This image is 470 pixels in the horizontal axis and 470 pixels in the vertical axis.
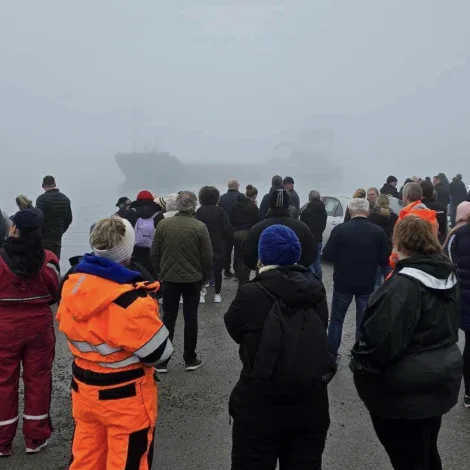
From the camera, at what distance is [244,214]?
7.69 m

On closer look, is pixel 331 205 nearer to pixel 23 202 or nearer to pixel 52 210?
pixel 52 210

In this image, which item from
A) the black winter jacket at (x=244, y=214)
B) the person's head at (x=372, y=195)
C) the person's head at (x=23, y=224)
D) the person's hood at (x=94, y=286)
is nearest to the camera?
the person's hood at (x=94, y=286)

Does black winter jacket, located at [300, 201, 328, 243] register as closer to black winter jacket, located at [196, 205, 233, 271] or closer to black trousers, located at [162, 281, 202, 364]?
black winter jacket, located at [196, 205, 233, 271]

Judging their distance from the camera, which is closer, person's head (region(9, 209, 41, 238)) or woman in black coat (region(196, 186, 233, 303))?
person's head (region(9, 209, 41, 238))

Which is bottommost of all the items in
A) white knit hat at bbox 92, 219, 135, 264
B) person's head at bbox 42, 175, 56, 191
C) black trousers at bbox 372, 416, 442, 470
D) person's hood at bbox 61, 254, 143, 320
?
black trousers at bbox 372, 416, 442, 470

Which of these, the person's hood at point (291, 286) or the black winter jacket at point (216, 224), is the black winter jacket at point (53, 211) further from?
the person's hood at point (291, 286)

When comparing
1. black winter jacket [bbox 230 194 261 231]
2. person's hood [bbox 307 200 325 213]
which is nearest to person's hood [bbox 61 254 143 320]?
black winter jacket [bbox 230 194 261 231]

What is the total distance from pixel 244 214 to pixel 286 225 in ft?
9.90

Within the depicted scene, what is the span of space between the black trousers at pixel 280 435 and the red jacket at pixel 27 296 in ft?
5.64

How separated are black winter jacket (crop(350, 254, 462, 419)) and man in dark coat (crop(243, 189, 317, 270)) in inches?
84.3

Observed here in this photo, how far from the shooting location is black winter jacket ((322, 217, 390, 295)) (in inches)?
186

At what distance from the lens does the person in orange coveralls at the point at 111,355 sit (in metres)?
2.30

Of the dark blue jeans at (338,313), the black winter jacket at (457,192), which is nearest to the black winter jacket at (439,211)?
the dark blue jeans at (338,313)

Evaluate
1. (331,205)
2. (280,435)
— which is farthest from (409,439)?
(331,205)
